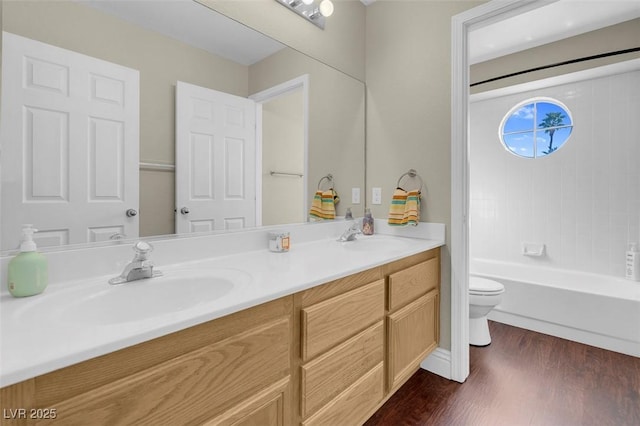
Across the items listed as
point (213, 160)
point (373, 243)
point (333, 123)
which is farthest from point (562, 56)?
point (213, 160)

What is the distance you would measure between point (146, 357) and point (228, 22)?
140 centimetres

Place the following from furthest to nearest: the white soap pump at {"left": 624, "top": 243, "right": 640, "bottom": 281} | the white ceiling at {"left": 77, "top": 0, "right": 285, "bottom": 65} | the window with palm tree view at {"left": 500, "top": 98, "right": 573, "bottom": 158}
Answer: the window with palm tree view at {"left": 500, "top": 98, "right": 573, "bottom": 158} → the white soap pump at {"left": 624, "top": 243, "right": 640, "bottom": 281} → the white ceiling at {"left": 77, "top": 0, "right": 285, "bottom": 65}

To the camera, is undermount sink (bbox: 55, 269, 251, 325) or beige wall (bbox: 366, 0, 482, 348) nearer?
undermount sink (bbox: 55, 269, 251, 325)

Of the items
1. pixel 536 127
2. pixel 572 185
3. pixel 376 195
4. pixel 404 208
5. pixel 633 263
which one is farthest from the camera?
pixel 536 127

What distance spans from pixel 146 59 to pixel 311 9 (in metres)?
1.08

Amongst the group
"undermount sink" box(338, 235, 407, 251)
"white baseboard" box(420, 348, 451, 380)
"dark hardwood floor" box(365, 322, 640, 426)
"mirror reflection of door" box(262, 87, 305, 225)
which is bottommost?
"dark hardwood floor" box(365, 322, 640, 426)

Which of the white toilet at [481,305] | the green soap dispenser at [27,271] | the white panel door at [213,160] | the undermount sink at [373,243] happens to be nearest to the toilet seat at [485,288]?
the white toilet at [481,305]

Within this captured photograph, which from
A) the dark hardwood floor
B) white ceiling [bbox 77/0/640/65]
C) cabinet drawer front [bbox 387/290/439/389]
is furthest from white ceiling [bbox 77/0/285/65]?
the dark hardwood floor

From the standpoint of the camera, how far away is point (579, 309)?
7.43 feet

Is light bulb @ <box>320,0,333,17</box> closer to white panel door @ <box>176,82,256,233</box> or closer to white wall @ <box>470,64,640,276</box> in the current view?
white panel door @ <box>176,82,256,233</box>

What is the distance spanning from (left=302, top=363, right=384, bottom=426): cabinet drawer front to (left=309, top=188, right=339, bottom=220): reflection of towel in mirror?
92 cm

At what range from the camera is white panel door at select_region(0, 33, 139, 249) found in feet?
2.97

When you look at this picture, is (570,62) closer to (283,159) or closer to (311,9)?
(311,9)

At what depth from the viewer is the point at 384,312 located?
1.37 meters
